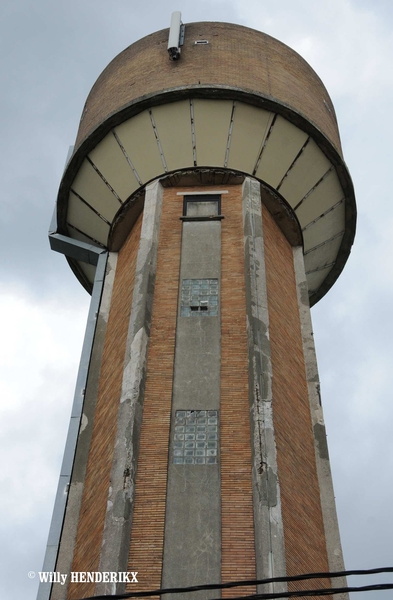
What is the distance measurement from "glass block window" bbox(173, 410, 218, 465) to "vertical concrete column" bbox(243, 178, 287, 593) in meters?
0.66

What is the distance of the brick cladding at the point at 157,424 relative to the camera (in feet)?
33.8

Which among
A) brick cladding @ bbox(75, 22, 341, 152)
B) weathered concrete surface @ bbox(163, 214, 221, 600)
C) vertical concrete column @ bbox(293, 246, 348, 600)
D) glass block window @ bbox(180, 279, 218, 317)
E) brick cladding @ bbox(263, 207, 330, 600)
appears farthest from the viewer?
brick cladding @ bbox(75, 22, 341, 152)

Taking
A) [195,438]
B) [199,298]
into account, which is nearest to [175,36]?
[199,298]

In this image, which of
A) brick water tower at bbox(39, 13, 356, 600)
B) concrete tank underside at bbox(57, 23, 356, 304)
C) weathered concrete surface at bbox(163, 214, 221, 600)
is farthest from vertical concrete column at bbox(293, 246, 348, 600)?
weathered concrete surface at bbox(163, 214, 221, 600)

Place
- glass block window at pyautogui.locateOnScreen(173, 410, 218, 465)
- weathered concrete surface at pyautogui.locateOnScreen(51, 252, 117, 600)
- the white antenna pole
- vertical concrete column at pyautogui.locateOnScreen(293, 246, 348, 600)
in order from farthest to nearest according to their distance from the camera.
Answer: the white antenna pole → vertical concrete column at pyautogui.locateOnScreen(293, 246, 348, 600) → weathered concrete surface at pyautogui.locateOnScreen(51, 252, 117, 600) → glass block window at pyautogui.locateOnScreen(173, 410, 218, 465)

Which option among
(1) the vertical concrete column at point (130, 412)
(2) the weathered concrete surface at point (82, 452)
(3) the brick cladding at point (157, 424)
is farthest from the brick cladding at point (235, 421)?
(2) the weathered concrete surface at point (82, 452)

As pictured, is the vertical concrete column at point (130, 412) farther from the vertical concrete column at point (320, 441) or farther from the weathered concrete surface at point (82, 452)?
the vertical concrete column at point (320, 441)

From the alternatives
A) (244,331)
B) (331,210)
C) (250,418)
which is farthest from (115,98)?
(250,418)

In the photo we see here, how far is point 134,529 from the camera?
10547 mm

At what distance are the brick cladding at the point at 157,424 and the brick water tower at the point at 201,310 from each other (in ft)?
0.08

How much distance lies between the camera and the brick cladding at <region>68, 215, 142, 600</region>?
11.1m

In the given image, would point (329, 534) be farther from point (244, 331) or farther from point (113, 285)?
point (113, 285)

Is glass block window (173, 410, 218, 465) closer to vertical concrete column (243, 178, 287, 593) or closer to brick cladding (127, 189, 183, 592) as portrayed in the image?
brick cladding (127, 189, 183, 592)

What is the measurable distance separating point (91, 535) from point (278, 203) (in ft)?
27.0
